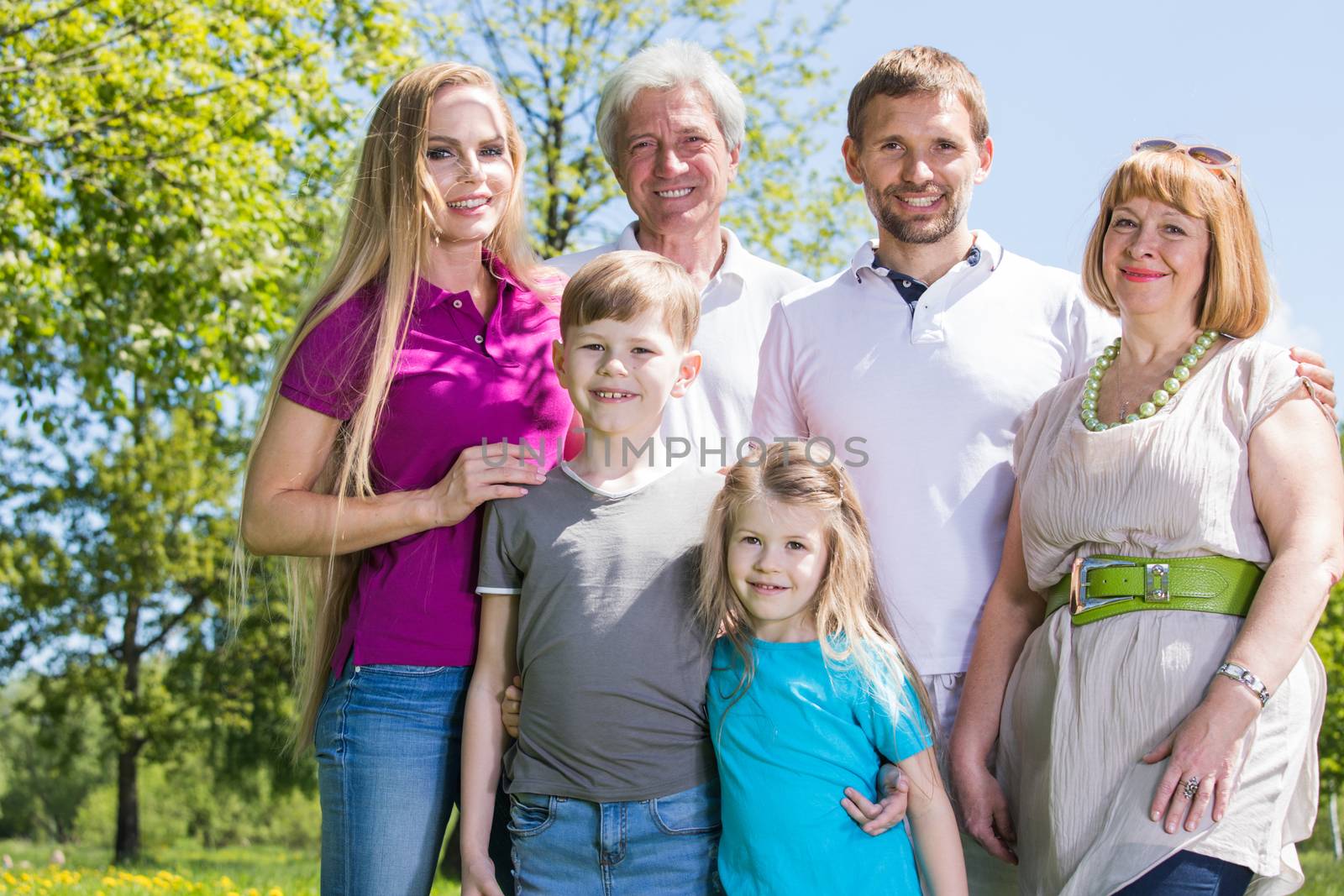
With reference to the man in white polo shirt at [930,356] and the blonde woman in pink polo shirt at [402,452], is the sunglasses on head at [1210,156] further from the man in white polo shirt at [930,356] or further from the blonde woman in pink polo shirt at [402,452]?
the blonde woman in pink polo shirt at [402,452]

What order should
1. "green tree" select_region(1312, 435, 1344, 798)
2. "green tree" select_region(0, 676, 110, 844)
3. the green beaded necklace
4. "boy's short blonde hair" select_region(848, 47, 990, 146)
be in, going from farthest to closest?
"green tree" select_region(0, 676, 110, 844) → "green tree" select_region(1312, 435, 1344, 798) → "boy's short blonde hair" select_region(848, 47, 990, 146) → the green beaded necklace

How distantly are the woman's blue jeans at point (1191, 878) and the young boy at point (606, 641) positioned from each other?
80 centimetres

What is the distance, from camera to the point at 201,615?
17.5 metres

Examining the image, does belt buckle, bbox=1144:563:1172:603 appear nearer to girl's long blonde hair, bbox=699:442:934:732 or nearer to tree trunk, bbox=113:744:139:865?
girl's long blonde hair, bbox=699:442:934:732

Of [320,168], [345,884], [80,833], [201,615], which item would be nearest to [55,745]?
[201,615]

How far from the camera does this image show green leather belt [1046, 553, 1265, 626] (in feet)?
7.57

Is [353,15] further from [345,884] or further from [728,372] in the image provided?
[345,884]

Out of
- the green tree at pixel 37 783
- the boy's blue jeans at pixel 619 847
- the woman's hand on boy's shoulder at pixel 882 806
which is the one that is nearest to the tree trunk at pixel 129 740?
the green tree at pixel 37 783

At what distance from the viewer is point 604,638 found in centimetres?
244

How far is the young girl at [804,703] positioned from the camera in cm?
234

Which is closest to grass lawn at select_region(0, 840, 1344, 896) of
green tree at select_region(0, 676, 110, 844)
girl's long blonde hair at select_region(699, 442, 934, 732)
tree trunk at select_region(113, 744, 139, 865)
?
girl's long blonde hair at select_region(699, 442, 934, 732)

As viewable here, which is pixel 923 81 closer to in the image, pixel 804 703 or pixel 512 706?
pixel 804 703

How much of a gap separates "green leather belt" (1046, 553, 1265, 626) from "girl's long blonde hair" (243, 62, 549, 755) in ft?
4.63

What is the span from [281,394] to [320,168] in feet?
23.4
